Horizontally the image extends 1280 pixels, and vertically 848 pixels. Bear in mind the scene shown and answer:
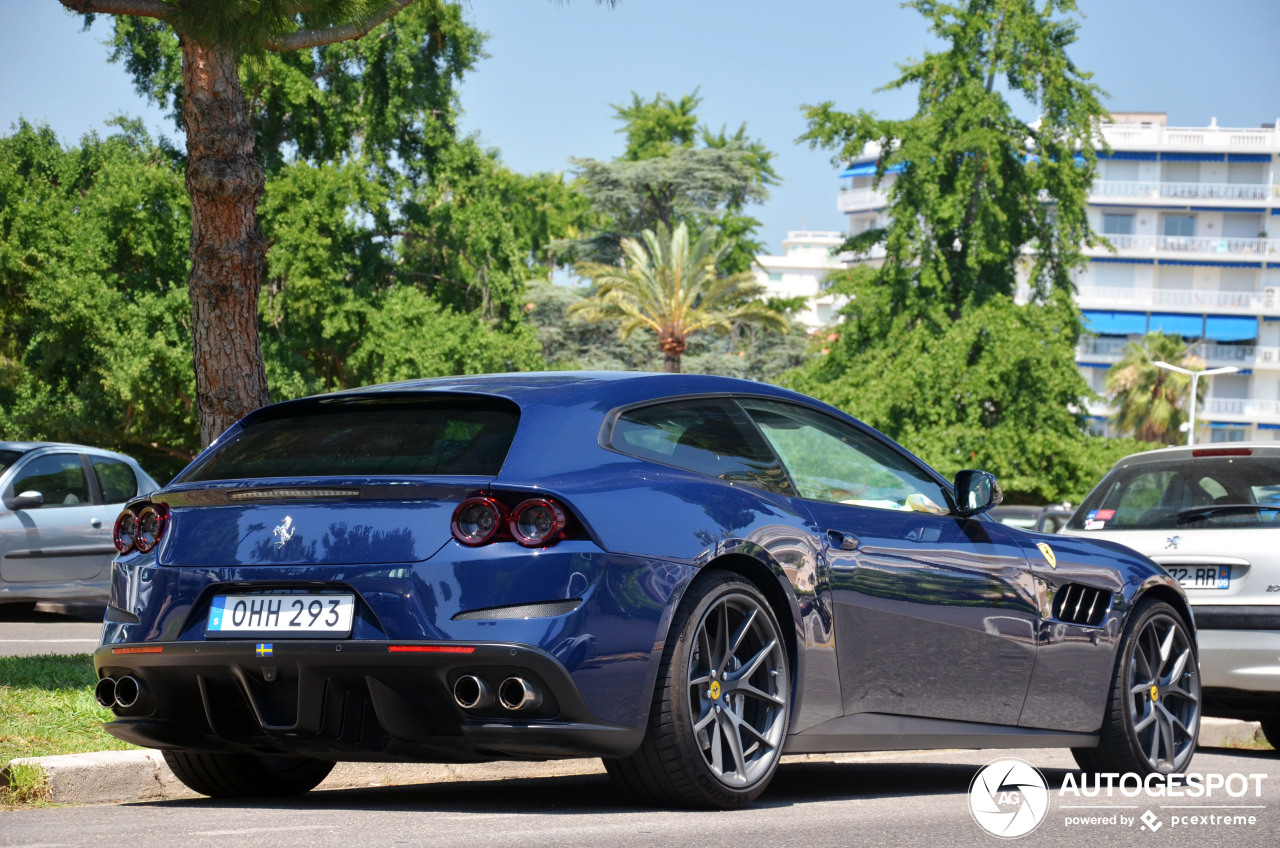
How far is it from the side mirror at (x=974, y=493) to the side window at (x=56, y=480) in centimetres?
1087

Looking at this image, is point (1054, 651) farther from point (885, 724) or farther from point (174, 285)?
point (174, 285)

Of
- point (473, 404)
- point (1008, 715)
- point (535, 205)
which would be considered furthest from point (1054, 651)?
point (535, 205)

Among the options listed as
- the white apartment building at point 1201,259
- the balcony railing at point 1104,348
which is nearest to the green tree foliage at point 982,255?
the white apartment building at point 1201,259

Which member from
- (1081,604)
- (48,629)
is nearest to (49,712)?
(1081,604)

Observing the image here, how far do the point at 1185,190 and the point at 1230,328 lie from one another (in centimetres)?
869

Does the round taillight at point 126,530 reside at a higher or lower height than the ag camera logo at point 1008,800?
higher

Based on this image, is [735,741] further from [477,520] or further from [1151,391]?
[1151,391]

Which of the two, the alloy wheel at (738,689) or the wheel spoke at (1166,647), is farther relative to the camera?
the wheel spoke at (1166,647)

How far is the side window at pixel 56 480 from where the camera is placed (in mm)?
14484

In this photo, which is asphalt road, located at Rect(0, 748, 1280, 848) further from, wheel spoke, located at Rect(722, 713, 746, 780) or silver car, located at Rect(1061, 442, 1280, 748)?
silver car, located at Rect(1061, 442, 1280, 748)

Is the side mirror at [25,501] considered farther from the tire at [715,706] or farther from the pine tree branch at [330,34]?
the tire at [715,706]

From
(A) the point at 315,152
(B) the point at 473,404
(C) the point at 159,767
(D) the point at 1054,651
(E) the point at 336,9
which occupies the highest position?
(A) the point at 315,152

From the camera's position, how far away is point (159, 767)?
564cm

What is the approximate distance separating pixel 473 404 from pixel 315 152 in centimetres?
3630
